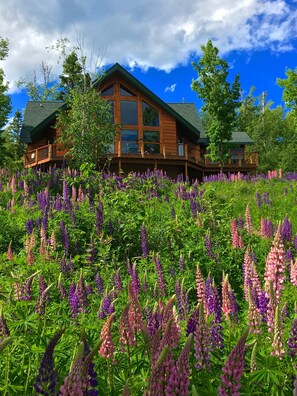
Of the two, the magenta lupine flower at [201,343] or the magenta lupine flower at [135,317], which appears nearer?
the magenta lupine flower at [201,343]

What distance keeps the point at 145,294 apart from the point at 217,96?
28.2 meters

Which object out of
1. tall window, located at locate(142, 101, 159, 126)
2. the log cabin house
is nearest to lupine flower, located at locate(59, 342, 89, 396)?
the log cabin house

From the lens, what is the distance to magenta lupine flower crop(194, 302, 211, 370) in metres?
2.01

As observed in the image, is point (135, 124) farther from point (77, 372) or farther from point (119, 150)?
point (77, 372)

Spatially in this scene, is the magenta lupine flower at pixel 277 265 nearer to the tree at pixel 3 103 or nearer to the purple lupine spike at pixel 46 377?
the purple lupine spike at pixel 46 377

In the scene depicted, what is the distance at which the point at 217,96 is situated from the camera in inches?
1210

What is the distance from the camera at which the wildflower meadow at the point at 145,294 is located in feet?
6.32

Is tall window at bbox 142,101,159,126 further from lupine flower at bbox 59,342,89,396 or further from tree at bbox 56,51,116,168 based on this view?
lupine flower at bbox 59,342,89,396

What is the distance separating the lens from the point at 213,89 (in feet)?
101

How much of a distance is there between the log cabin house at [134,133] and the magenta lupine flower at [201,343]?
2712 cm

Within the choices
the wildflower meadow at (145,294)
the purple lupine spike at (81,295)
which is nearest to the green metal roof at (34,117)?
the wildflower meadow at (145,294)

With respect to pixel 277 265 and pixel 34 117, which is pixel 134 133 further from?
pixel 277 265

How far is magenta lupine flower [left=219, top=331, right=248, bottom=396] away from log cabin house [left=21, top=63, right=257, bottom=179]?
27.7m

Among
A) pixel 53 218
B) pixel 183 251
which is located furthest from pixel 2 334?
pixel 53 218
